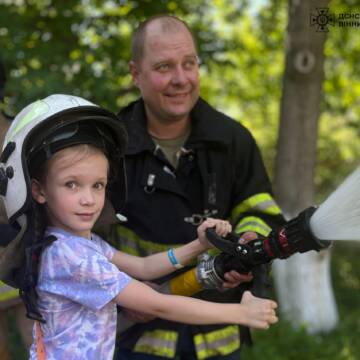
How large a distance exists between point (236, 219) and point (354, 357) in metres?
2.34

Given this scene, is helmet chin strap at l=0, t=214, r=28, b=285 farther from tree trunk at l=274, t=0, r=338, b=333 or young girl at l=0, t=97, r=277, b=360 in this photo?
tree trunk at l=274, t=0, r=338, b=333

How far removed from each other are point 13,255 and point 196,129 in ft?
4.24

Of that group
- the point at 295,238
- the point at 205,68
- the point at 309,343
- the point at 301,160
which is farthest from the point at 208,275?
the point at 205,68

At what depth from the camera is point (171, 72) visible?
345 centimetres

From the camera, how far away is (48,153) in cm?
252

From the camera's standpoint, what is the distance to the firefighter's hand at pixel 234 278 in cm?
281

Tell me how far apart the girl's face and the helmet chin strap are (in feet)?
0.47

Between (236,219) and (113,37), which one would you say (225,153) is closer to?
(236,219)

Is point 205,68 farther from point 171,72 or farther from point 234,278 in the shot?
point 234,278

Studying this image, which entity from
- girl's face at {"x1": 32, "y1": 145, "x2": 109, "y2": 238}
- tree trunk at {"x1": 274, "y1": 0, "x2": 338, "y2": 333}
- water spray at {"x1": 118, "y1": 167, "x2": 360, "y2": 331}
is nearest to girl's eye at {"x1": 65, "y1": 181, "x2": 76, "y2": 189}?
girl's face at {"x1": 32, "y1": 145, "x2": 109, "y2": 238}

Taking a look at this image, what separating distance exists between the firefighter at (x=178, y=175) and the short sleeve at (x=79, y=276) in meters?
0.89

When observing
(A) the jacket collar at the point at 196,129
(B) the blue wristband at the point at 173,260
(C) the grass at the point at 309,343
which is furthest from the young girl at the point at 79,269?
(C) the grass at the point at 309,343

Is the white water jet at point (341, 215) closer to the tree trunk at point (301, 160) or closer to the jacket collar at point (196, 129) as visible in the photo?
the jacket collar at point (196, 129)

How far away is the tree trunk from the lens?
17.8 feet
